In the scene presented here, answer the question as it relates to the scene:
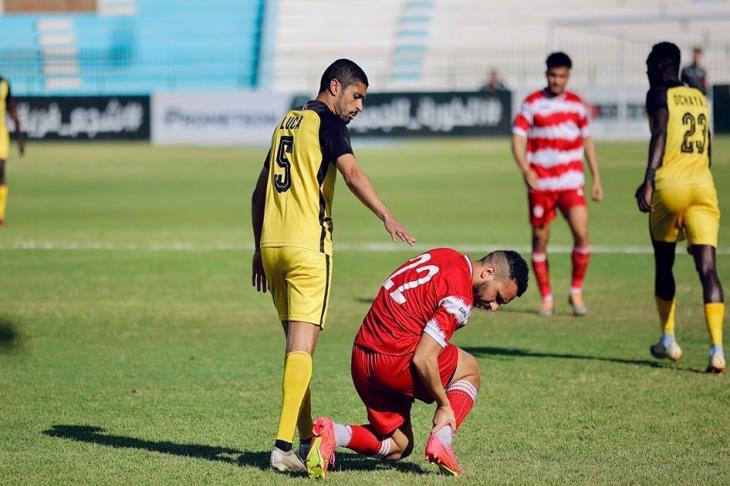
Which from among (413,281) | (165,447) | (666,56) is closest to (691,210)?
(666,56)

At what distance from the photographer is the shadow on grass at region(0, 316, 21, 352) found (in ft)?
33.4

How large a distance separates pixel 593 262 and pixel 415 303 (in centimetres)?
983

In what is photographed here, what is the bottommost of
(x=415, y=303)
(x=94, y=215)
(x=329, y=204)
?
(x=94, y=215)

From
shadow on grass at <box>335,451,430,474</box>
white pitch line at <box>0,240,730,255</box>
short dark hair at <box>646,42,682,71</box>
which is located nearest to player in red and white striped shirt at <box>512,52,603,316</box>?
short dark hair at <box>646,42,682,71</box>

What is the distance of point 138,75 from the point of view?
47500mm

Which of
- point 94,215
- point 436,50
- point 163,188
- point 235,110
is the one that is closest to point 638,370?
point 94,215

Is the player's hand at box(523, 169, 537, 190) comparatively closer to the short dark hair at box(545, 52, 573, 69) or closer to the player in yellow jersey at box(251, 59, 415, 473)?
the short dark hair at box(545, 52, 573, 69)

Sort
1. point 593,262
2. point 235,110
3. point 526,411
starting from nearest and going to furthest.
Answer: point 526,411
point 593,262
point 235,110

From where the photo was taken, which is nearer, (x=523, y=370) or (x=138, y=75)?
(x=523, y=370)

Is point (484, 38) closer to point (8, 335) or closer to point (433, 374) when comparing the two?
point (8, 335)

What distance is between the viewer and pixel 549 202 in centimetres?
1212

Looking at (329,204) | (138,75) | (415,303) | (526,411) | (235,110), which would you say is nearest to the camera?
(415,303)

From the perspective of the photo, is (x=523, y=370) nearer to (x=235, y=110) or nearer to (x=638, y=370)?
(x=638, y=370)

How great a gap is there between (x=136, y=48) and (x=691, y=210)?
43.0m
